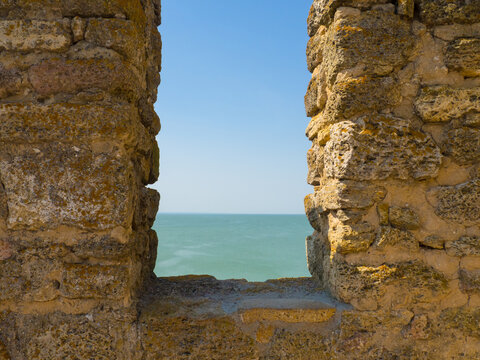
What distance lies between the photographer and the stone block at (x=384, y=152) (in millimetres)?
1620

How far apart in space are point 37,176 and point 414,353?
194 centimetres

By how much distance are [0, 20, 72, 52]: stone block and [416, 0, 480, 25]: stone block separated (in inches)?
67.6

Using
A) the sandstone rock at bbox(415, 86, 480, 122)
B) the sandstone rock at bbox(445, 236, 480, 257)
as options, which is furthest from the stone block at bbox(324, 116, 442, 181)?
the sandstone rock at bbox(445, 236, 480, 257)

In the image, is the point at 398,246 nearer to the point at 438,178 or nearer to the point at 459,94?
the point at 438,178

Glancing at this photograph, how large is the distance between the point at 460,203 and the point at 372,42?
891 millimetres

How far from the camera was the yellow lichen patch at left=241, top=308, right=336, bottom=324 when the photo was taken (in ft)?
5.33

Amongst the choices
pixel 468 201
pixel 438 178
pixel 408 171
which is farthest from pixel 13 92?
pixel 468 201

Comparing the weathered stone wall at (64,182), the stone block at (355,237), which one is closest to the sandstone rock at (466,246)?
the stone block at (355,237)

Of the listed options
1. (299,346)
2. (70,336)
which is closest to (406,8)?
(299,346)

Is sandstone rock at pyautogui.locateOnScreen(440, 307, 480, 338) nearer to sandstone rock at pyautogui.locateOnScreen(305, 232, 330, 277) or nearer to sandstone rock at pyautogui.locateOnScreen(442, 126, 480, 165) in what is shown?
sandstone rock at pyautogui.locateOnScreen(305, 232, 330, 277)

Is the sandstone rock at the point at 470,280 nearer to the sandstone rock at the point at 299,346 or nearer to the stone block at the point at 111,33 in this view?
the sandstone rock at the point at 299,346

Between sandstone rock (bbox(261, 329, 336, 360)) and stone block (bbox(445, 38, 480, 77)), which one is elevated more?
stone block (bbox(445, 38, 480, 77))

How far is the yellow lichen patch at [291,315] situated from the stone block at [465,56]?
1340 millimetres

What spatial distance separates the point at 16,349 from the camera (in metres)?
1.54
